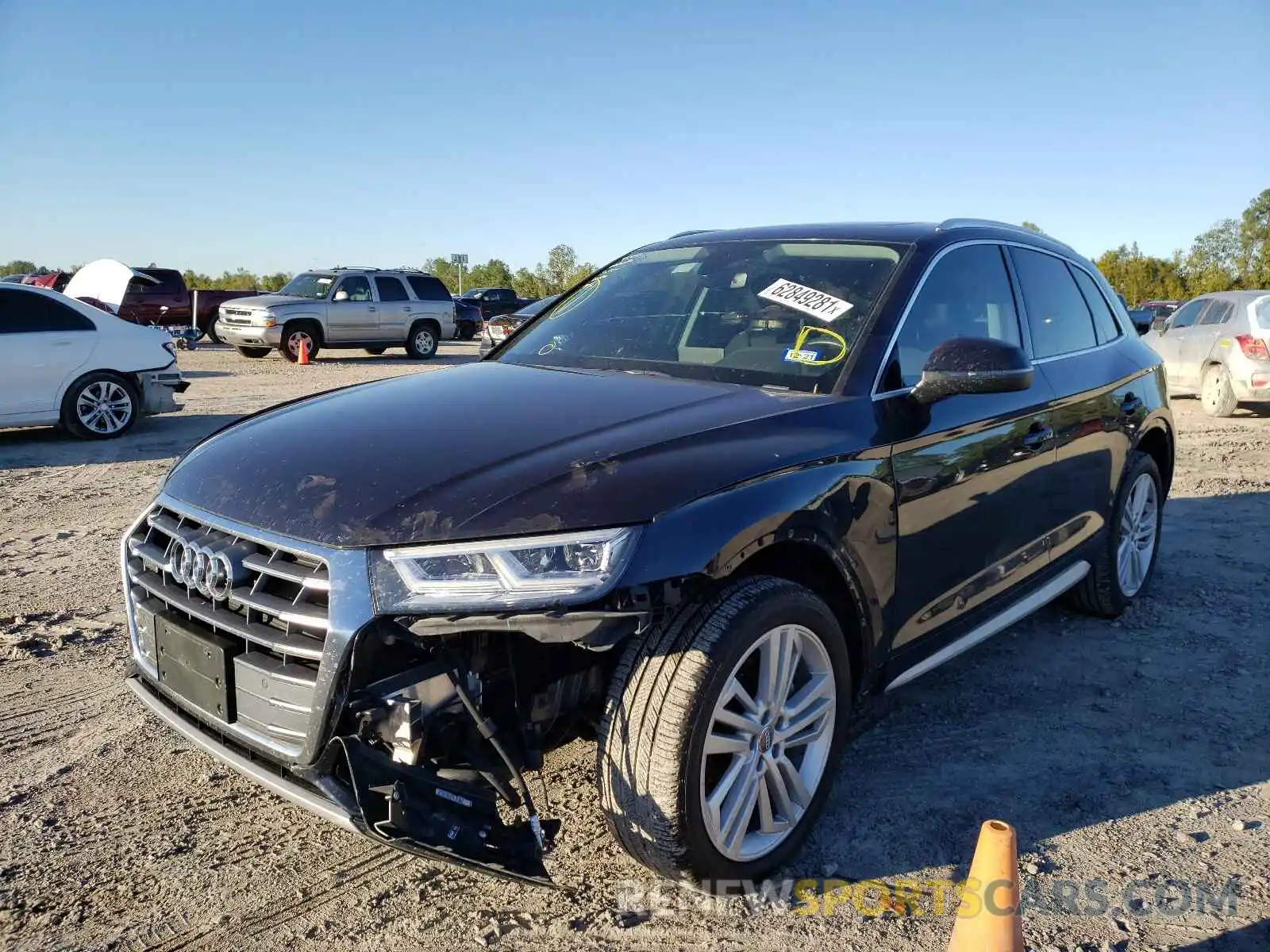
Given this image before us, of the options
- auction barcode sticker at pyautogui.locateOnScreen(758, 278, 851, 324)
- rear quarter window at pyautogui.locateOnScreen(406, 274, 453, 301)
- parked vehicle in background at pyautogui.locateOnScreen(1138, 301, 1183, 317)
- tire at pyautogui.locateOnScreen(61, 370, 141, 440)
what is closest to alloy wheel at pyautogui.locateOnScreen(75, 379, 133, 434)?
tire at pyautogui.locateOnScreen(61, 370, 141, 440)

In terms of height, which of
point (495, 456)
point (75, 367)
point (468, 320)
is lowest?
point (468, 320)

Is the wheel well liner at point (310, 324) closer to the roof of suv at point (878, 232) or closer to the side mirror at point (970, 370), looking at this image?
the roof of suv at point (878, 232)

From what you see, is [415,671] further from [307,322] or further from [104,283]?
[307,322]

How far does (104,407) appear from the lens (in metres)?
10.0

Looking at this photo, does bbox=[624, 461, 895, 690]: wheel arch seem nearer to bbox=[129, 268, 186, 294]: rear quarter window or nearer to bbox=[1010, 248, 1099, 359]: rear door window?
bbox=[1010, 248, 1099, 359]: rear door window

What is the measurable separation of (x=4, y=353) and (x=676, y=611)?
928 centimetres

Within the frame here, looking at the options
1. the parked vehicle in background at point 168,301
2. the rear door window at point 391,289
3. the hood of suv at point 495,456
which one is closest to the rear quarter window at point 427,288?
the rear door window at point 391,289

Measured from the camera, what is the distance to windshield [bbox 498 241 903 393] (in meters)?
3.32

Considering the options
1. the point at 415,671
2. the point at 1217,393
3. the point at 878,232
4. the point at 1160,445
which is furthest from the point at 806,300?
the point at 1217,393

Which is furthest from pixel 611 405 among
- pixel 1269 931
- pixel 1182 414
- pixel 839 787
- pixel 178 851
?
pixel 1182 414

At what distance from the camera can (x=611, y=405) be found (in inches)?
118

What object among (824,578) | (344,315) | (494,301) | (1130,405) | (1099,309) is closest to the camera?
(824,578)

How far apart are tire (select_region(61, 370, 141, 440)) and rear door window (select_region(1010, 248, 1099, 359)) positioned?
29.7ft

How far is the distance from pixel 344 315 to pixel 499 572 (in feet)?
63.7
